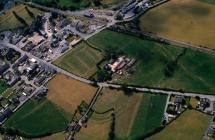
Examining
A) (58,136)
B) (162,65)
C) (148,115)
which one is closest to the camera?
(148,115)

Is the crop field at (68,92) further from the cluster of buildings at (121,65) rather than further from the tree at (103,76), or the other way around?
the cluster of buildings at (121,65)

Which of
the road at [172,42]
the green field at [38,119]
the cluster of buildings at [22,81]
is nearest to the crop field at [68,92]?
the green field at [38,119]

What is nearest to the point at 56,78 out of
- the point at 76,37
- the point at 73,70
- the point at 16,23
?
the point at 73,70

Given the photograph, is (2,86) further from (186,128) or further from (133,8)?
(186,128)

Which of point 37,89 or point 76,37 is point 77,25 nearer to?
point 76,37

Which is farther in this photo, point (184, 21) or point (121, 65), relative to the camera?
point (184, 21)

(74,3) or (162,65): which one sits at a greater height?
(74,3)

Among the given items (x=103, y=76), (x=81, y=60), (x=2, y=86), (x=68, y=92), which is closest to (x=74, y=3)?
(x=81, y=60)
